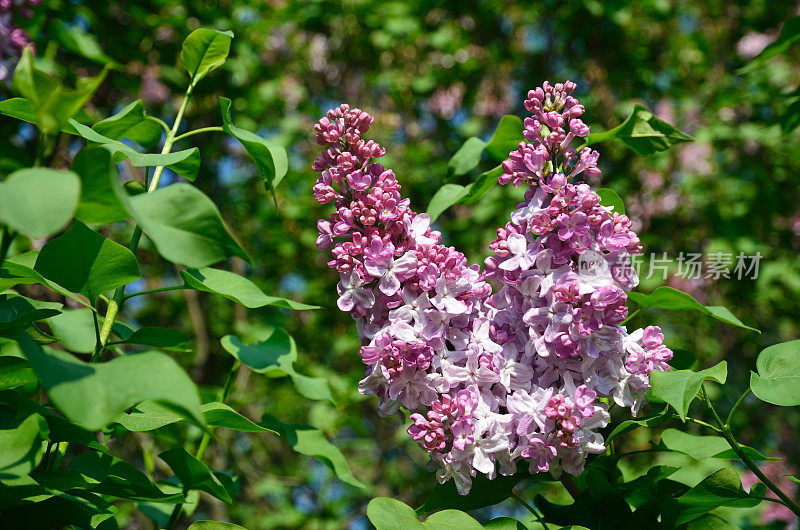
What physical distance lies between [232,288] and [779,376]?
52 cm

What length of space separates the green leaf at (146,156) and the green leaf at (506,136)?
326mm

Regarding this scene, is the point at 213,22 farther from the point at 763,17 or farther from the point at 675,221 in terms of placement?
the point at 763,17

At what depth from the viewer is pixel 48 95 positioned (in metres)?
0.42

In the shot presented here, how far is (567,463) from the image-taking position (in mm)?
573

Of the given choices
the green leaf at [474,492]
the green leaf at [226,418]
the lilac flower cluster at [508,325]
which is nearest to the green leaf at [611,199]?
the lilac flower cluster at [508,325]

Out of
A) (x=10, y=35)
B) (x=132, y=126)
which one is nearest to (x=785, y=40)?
(x=132, y=126)

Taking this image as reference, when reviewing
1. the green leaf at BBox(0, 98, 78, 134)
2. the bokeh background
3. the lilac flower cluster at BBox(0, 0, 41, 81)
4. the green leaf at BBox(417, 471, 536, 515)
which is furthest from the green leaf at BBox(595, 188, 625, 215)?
the bokeh background

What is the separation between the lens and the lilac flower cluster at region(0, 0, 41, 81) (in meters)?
1.42

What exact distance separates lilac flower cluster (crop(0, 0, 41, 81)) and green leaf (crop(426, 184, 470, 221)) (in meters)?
1.13

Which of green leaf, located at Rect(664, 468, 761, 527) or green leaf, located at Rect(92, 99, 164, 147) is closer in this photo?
green leaf, located at Rect(664, 468, 761, 527)

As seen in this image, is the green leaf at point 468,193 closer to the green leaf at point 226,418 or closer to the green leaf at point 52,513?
the green leaf at point 226,418

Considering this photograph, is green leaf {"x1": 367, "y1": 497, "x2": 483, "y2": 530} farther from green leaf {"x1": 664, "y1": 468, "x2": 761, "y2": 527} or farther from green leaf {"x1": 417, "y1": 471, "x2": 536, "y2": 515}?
green leaf {"x1": 664, "y1": 468, "x2": 761, "y2": 527}

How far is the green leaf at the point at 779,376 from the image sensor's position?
57 cm

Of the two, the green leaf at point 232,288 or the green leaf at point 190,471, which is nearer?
the green leaf at point 190,471
